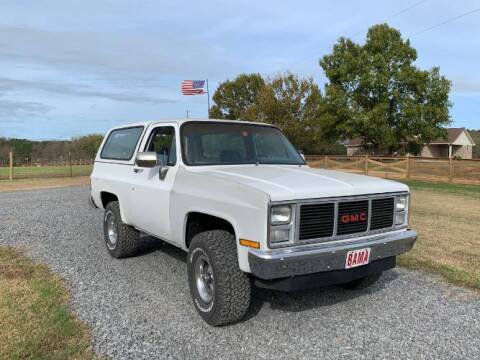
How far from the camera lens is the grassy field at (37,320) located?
3.47 m

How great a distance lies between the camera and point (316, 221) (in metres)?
3.68

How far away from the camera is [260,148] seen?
534 centimetres

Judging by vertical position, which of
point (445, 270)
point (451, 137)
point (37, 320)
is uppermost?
point (451, 137)

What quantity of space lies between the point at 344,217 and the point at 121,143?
12.6 feet

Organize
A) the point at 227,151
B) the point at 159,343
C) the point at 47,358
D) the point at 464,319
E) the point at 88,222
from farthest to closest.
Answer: the point at 88,222, the point at 227,151, the point at 464,319, the point at 159,343, the point at 47,358

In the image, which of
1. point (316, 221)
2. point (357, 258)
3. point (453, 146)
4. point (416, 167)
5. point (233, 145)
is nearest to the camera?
point (316, 221)

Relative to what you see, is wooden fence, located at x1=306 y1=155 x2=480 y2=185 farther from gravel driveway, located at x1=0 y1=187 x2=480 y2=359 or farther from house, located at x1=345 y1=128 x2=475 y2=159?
house, located at x1=345 y1=128 x2=475 y2=159

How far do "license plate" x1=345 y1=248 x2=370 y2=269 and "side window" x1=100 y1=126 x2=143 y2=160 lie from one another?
11.1ft

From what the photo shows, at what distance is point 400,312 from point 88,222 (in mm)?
6838

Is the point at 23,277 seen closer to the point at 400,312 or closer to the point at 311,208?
the point at 311,208

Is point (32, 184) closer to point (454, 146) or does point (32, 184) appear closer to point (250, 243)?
point (250, 243)

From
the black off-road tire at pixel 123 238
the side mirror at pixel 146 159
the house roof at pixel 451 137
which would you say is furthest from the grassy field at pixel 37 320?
the house roof at pixel 451 137

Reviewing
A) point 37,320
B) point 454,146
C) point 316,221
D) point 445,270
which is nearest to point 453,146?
point 454,146

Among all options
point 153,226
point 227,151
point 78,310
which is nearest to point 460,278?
point 227,151
